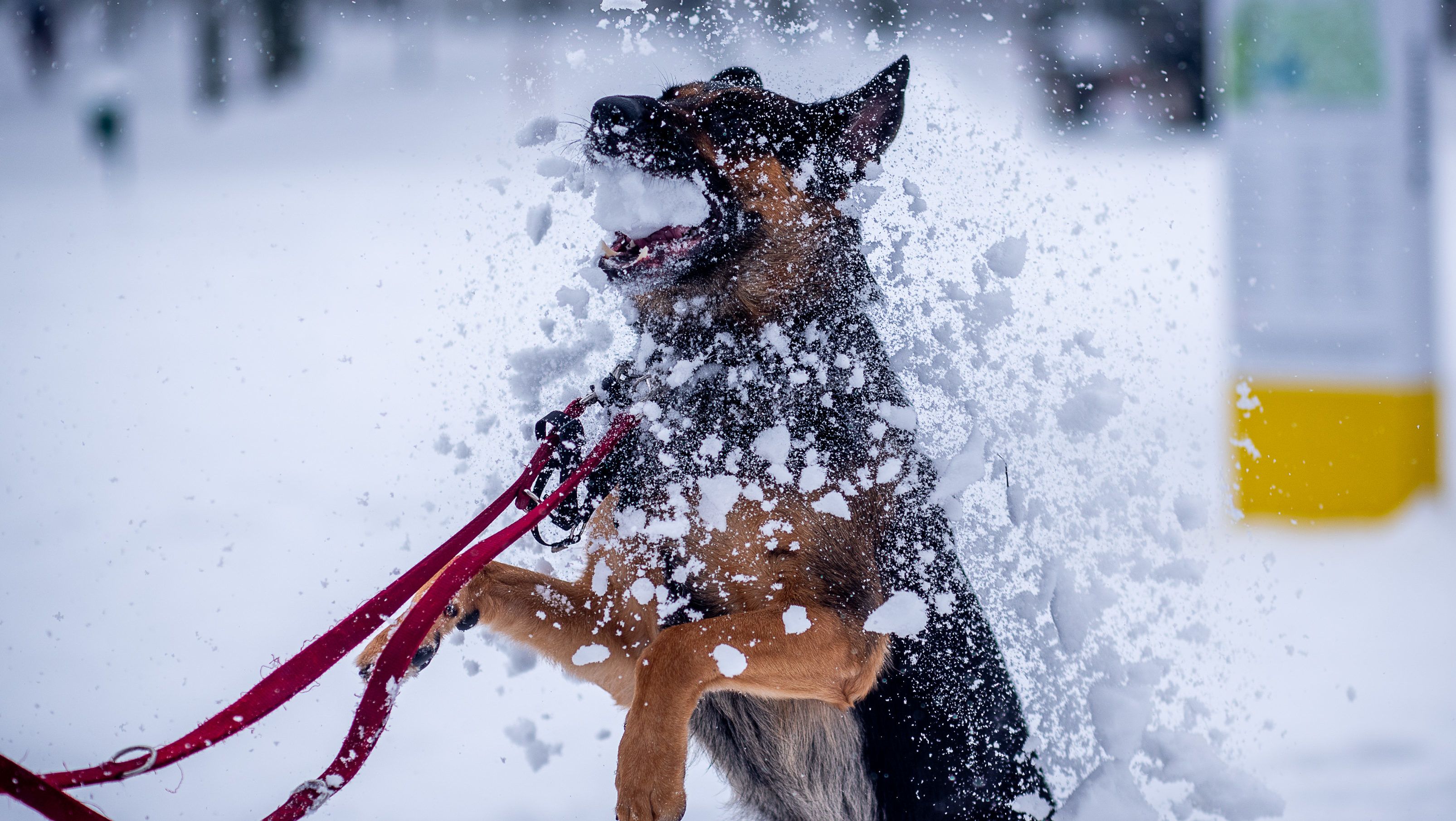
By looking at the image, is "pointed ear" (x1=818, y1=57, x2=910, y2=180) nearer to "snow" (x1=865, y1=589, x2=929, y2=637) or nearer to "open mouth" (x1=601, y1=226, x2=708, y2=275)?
"open mouth" (x1=601, y1=226, x2=708, y2=275)

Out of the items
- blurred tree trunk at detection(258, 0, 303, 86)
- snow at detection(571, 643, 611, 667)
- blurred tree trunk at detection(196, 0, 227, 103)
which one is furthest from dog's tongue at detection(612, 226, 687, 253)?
blurred tree trunk at detection(196, 0, 227, 103)

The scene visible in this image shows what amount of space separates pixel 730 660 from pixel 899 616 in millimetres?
422

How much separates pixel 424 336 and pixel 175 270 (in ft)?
8.36

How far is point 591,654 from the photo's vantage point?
1948 mm

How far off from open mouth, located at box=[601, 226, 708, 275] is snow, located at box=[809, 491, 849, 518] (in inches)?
24.3

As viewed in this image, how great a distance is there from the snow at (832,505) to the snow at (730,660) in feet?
1.17

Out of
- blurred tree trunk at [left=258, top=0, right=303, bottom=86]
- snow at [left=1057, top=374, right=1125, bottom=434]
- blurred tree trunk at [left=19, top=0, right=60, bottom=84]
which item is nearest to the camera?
snow at [left=1057, top=374, right=1125, bottom=434]

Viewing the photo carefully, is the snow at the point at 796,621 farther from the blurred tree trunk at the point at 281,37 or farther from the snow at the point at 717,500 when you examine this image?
the blurred tree trunk at the point at 281,37

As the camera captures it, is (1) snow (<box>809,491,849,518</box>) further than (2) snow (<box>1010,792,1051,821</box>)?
No

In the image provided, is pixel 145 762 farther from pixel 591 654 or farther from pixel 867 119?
pixel 867 119

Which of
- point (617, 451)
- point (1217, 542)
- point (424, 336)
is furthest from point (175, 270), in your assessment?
point (1217, 542)

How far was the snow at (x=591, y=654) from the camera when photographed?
195 centimetres

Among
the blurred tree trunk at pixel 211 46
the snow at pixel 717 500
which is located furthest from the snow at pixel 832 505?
the blurred tree trunk at pixel 211 46

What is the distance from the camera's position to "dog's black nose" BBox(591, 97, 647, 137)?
1732mm
